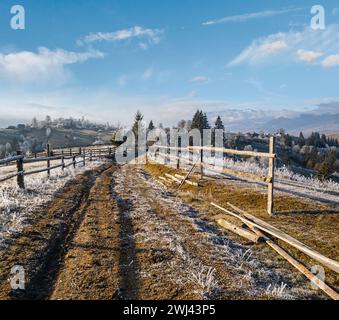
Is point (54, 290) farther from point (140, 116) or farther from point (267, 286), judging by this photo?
point (140, 116)

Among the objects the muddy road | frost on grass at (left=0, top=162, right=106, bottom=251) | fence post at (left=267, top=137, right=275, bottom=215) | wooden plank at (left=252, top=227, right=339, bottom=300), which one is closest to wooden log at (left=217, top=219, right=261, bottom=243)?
wooden plank at (left=252, top=227, right=339, bottom=300)

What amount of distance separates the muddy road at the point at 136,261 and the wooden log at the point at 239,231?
32cm

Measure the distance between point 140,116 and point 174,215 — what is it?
73846 mm

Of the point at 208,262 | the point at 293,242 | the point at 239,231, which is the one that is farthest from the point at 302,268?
the point at 239,231

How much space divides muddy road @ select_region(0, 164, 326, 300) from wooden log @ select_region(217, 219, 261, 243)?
0.32 meters

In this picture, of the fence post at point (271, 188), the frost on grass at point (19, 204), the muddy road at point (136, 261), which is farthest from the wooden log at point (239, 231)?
the frost on grass at point (19, 204)

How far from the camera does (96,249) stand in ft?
24.1

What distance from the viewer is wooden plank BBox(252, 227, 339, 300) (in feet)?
18.2

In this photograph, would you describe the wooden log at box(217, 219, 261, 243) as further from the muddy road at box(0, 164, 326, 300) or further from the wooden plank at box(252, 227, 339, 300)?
the muddy road at box(0, 164, 326, 300)

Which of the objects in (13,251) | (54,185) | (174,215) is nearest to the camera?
(13,251)

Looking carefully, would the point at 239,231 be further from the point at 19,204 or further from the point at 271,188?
the point at 19,204

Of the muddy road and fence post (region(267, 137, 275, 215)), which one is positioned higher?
fence post (region(267, 137, 275, 215))
